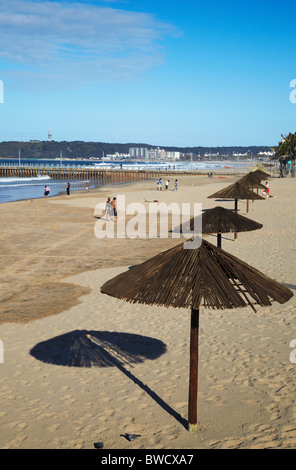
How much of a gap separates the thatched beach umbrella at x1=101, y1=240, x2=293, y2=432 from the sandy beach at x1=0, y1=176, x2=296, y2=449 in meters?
0.82

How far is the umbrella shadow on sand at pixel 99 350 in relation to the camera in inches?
315

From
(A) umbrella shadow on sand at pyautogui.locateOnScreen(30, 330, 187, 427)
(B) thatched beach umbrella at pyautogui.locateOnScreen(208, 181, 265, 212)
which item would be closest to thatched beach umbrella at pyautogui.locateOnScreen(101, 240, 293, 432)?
(A) umbrella shadow on sand at pyautogui.locateOnScreen(30, 330, 187, 427)

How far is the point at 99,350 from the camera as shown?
8.48 m

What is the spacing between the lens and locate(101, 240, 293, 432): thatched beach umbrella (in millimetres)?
5234

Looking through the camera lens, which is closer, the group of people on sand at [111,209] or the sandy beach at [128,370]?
the sandy beach at [128,370]

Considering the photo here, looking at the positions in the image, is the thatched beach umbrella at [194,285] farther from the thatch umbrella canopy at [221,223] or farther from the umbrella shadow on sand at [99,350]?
the thatch umbrella canopy at [221,223]

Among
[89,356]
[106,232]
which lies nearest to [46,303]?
[89,356]

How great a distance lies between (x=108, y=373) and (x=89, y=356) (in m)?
0.79

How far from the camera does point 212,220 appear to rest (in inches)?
490

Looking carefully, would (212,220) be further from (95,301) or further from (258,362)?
(258,362)

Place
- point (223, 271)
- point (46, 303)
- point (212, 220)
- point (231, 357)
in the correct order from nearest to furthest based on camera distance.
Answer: point (223, 271), point (231, 357), point (46, 303), point (212, 220)

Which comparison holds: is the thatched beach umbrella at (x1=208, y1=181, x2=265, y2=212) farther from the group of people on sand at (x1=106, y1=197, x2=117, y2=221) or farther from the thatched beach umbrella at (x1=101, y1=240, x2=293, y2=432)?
the thatched beach umbrella at (x1=101, y1=240, x2=293, y2=432)

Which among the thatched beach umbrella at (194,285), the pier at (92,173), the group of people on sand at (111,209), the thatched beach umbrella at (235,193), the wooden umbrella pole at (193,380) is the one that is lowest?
the wooden umbrella pole at (193,380)

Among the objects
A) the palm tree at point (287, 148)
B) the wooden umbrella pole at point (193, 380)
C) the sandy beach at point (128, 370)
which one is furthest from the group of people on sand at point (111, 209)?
the palm tree at point (287, 148)
